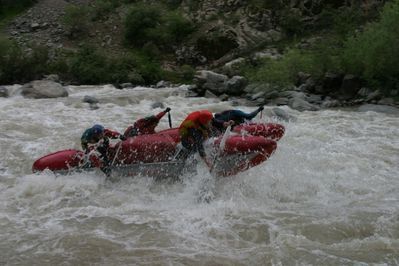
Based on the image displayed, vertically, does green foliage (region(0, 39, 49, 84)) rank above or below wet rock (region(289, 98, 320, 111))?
below

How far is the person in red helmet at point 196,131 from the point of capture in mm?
7273

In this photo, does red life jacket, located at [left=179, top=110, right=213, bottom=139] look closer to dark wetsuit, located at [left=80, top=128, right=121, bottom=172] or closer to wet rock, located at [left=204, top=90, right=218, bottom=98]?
dark wetsuit, located at [left=80, top=128, right=121, bottom=172]

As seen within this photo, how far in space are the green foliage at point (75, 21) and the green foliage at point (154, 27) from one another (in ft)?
7.23

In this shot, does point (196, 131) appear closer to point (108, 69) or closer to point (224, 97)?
point (224, 97)

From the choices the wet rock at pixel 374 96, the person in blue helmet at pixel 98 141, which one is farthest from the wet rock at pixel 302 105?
the person in blue helmet at pixel 98 141

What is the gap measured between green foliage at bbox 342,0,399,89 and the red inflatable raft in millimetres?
7095

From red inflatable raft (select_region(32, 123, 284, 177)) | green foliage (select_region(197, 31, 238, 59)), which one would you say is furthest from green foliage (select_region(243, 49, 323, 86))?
red inflatable raft (select_region(32, 123, 284, 177))

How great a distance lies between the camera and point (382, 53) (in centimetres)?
1396

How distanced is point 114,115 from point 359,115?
6.20 metres

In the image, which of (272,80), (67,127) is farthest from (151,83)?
(67,127)

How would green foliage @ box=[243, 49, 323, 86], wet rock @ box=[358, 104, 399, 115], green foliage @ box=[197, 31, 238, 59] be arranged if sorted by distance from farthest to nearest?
1. green foliage @ box=[197, 31, 238, 59]
2. green foliage @ box=[243, 49, 323, 86]
3. wet rock @ box=[358, 104, 399, 115]

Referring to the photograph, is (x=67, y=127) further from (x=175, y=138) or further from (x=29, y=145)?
(x=175, y=138)

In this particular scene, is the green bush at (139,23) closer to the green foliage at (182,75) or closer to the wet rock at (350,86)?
the green foliage at (182,75)

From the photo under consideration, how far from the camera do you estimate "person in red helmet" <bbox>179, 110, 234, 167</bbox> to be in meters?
7.27
